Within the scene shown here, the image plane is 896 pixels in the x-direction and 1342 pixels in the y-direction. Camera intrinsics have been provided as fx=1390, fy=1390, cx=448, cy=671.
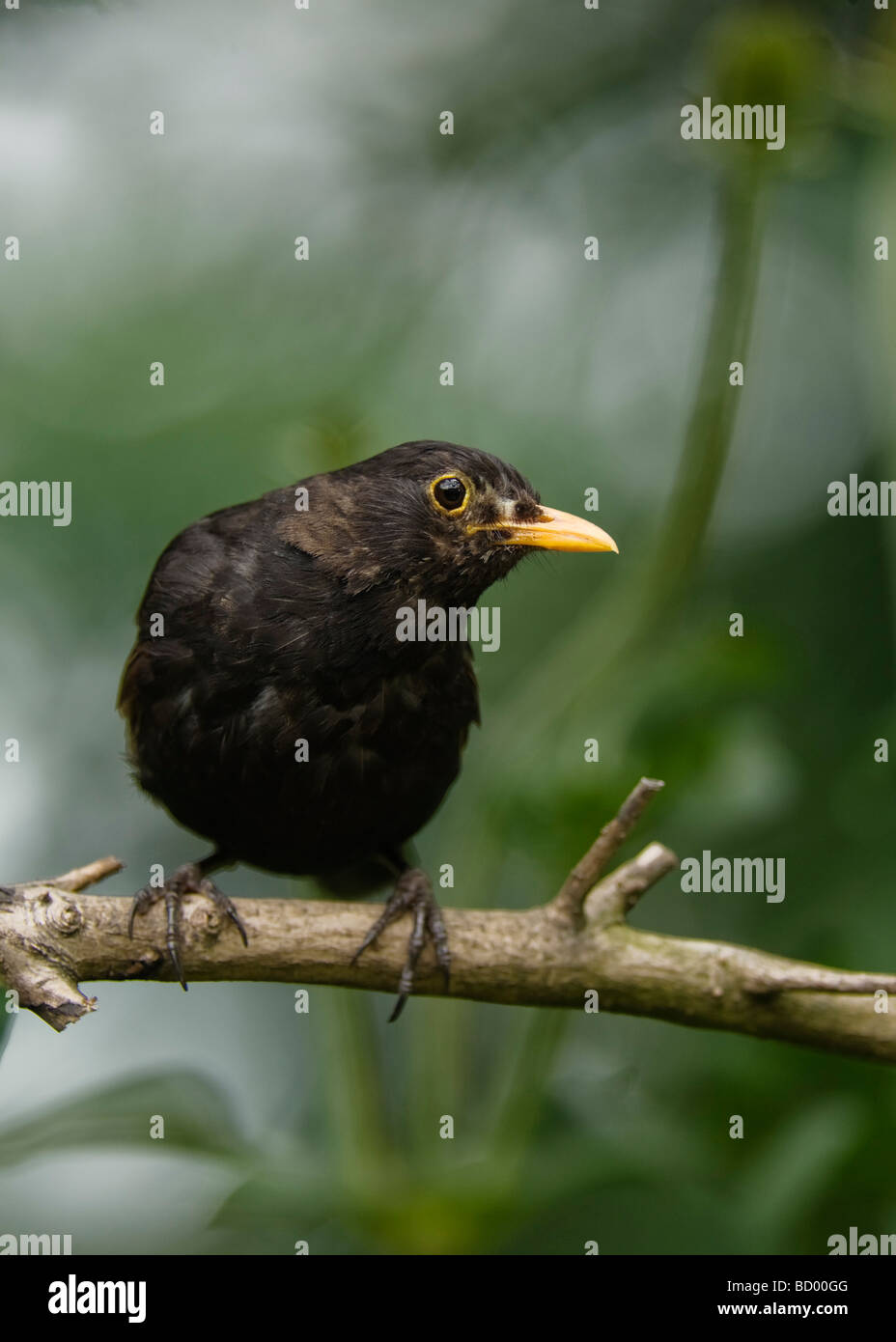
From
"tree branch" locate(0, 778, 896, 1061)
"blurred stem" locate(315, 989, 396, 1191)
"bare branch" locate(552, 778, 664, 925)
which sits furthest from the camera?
"blurred stem" locate(315, 989, 396, 1191)

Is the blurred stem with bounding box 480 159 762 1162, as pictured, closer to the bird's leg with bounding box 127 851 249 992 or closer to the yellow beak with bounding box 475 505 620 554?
the yellow beak with bounding box 475 505 620 554

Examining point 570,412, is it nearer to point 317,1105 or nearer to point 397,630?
point 397,630

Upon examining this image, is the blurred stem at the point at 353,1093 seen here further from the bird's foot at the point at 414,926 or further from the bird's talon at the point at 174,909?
the bird's talon at the point at 174,909

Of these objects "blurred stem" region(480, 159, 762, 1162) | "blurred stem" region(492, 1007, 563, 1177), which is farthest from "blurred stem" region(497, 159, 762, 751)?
"blurred stem" region(492, 1007, 563, 1177)

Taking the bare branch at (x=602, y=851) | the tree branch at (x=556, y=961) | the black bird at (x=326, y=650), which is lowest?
the tree branch at (x=556, y=961)

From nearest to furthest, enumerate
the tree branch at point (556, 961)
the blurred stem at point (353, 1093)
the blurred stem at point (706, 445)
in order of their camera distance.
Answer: the tree branch at point (556, 961) < the blurred stem at point (353, 1093) < the blurred stem at point (706, 445)

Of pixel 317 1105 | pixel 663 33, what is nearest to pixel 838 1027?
pixel 317 1105

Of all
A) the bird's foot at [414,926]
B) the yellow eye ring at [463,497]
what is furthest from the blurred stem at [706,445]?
the bird's foot at [414,926]
